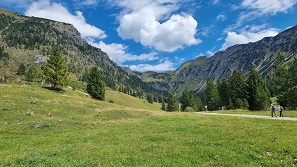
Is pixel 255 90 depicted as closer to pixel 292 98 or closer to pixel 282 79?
pixel 282 79

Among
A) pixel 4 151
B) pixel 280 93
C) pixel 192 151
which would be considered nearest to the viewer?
pixel 192 151

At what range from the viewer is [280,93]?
73625mm

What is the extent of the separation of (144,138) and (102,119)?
1842 centimetres

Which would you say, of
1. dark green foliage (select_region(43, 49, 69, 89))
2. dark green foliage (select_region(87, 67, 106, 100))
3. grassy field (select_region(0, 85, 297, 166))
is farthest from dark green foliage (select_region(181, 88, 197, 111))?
grassy field (select_region(0, 85, 297, 166))

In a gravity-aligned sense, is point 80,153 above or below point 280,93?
below

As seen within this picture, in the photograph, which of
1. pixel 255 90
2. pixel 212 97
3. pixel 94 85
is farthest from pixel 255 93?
pixel 94 85

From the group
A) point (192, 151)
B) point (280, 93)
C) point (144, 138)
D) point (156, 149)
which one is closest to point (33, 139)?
point (144, 138)

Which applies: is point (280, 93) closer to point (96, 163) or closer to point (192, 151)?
point (192, 151)

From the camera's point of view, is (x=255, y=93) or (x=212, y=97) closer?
(x=255, y=93)

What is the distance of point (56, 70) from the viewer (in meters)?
75.1

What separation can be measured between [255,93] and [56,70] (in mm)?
68348

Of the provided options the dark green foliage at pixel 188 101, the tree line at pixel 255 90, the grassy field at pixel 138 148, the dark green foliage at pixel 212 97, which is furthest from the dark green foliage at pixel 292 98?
the grassy field at pixel 138 148

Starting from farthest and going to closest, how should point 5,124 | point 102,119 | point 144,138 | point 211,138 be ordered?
point 102,119 → point 5,124 → point 144,138 → point 211,138

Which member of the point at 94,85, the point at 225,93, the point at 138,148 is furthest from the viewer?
the point at 225,93
